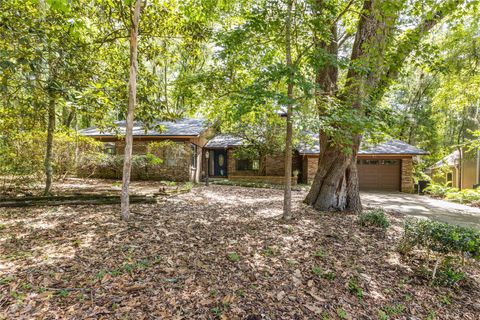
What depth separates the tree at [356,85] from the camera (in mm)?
4820

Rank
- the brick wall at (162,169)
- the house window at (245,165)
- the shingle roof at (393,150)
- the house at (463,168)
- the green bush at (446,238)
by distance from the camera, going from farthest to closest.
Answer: the house window at (245,165) < the house at (463,168) < the shingle roof at (393,150) < the brick wall at (162,169) < the green bush at (446,238)

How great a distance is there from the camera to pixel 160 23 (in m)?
6.12

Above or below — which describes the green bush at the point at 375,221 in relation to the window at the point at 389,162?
below

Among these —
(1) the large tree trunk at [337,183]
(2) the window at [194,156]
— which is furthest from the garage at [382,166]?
(1) the large tree trunk at [337,183]

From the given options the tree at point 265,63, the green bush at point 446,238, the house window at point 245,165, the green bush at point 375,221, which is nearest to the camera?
the green bush at point 446,238

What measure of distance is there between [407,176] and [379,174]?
150cm

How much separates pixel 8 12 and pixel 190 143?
32.5 feet

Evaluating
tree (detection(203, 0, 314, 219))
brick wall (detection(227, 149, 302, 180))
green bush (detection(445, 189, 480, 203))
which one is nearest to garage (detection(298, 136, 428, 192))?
brick wall (detection(227, 149, 302, 180))

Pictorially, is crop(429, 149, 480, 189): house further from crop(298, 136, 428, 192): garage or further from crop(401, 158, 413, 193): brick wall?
crop(298, 136, 428, 192): garage

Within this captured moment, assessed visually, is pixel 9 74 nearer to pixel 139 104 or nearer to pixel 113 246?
pixel 139 104

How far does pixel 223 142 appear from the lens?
1798cm

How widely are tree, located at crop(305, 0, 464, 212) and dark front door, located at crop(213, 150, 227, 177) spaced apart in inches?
481

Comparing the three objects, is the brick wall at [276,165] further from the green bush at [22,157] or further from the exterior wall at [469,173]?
the green bush at [22,157]

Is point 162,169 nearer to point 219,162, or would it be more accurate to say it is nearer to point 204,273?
point 219,162
